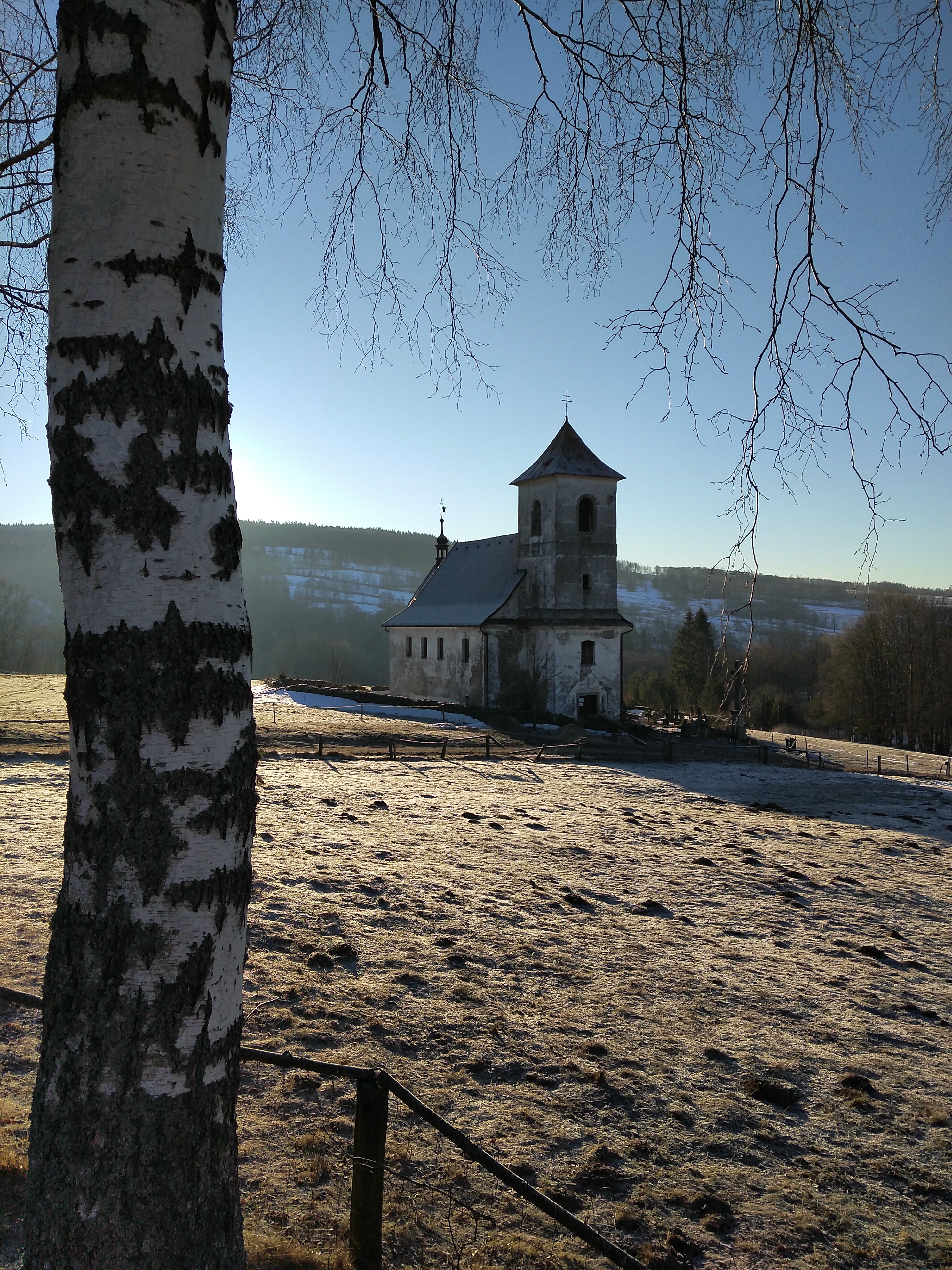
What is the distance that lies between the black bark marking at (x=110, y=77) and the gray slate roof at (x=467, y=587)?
33940 mm

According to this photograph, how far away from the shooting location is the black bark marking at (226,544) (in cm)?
190

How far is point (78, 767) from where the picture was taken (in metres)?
1.85

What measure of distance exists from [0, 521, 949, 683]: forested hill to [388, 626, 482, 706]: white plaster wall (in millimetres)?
8719

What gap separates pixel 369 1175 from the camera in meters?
2.81

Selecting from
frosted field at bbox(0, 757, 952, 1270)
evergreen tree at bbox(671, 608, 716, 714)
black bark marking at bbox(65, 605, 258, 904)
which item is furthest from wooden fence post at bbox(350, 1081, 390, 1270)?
evergreen tree at bbox(671, 608, 716, 714)

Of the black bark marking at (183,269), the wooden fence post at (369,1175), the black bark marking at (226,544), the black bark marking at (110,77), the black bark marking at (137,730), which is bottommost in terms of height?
the wooden fence post at (369,1175)

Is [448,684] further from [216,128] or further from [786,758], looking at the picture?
[216,128]

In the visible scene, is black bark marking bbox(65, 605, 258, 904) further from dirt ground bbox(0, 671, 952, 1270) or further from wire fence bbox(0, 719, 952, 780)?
wire fence bbox(0, 719, 952, 780)

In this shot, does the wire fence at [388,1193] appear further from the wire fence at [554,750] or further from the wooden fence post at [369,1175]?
the wire fence at [554,750]

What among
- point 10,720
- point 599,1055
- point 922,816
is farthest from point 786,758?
point 599,1055

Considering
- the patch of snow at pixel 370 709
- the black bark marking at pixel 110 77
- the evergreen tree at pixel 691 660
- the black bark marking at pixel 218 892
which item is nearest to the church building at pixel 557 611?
the patch of snow at pixel 370 709

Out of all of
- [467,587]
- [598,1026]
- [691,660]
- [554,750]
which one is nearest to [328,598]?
[691,660]

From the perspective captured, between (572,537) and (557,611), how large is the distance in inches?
129

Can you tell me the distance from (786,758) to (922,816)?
569 inches
